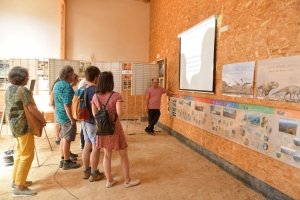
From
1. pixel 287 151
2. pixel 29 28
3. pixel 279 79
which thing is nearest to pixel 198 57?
pixel 279 79

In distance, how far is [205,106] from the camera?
3.59m

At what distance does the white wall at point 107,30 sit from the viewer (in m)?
7.14

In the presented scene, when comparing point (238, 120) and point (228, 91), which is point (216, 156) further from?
point (228, 91)

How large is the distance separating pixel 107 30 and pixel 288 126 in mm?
6870

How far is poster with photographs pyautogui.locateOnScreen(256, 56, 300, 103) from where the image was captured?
1988mm

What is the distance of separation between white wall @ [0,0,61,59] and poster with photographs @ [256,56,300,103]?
260 inches

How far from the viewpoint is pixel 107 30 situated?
747 cm

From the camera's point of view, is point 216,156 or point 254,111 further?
point 216,156

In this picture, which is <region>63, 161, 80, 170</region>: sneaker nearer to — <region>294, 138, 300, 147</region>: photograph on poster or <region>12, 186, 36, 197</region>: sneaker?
<region>12, 186, 36, 197</region>: sneaker

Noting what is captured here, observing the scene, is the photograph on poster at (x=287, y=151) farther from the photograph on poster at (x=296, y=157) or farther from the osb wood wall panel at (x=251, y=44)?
the osb wood wall panel at (x=251, y=44)

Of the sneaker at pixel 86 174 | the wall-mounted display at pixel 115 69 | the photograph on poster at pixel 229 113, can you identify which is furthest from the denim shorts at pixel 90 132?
the wall-mounted display at pixel 115 69

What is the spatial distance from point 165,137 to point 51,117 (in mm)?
4339

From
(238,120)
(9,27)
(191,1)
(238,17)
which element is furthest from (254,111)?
(9,27)

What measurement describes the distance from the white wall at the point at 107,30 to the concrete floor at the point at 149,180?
4.41 metres
